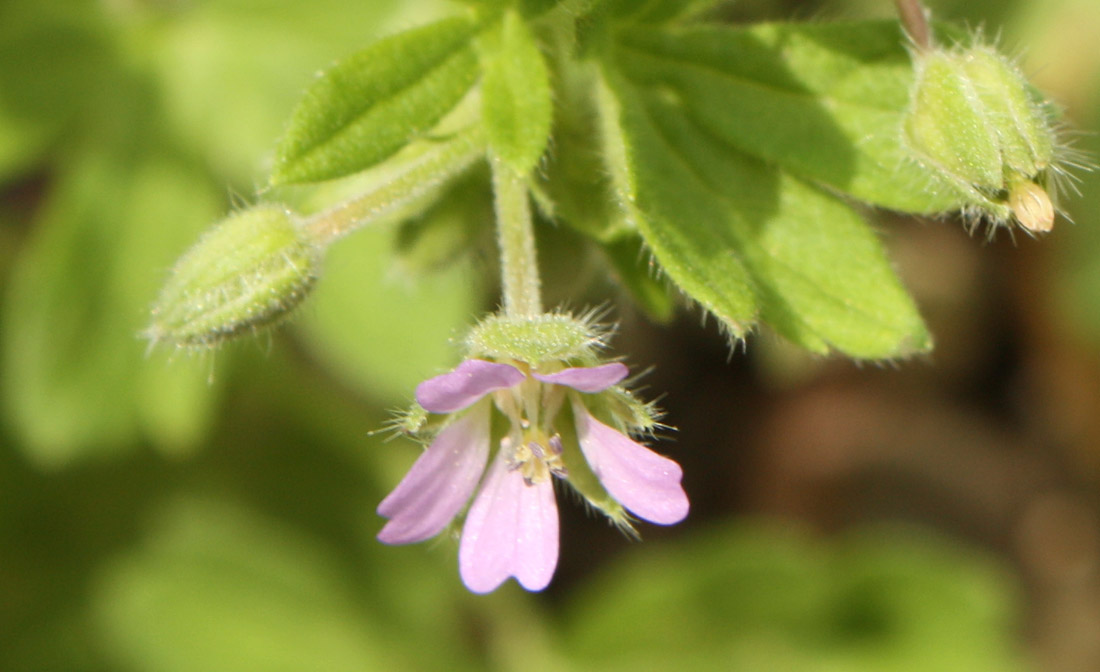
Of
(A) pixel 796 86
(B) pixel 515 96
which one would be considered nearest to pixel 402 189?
(B) pixel 515 96

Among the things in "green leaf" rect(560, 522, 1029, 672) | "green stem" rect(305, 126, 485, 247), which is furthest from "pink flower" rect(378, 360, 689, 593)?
"green leaf" rect(560, 522, 1029, 672)

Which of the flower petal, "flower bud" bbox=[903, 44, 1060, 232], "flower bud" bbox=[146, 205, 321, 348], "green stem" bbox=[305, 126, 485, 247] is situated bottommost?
the flower petal

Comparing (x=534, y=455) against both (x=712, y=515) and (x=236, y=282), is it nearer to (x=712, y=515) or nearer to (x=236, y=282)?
(x=236, y=282)

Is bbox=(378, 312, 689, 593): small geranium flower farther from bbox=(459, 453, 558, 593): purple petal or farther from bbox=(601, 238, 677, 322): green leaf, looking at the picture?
bbox=(601, 238, 677, 322): green leaf

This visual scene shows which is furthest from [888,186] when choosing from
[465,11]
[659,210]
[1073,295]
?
[1073,295]

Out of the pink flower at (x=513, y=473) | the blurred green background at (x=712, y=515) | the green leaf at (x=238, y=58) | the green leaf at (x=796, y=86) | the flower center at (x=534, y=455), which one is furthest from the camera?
the blurred green background at (x=712, y=515)

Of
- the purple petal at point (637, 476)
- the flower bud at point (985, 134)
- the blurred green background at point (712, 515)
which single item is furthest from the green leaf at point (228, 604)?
the flower bud at point (985, 134)

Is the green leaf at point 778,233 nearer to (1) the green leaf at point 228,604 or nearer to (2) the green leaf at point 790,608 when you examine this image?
(2) the green leaf at point 790,608
